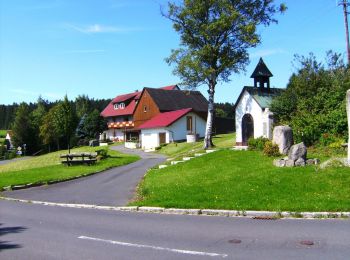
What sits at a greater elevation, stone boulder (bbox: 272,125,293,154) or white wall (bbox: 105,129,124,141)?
white wall (bbox: 105,129,124,141)

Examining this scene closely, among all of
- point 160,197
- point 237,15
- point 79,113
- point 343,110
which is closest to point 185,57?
point 237,15

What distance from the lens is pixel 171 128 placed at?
5312 centimetres

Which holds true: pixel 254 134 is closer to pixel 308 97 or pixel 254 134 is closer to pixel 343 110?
pixel 308 97

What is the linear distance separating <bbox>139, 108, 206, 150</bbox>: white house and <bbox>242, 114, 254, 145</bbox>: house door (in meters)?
18.4

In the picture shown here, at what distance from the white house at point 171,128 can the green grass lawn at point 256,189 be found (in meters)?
34.1

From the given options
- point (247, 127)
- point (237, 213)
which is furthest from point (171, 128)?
point (237, 213)

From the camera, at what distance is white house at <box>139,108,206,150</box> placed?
53.1 metres

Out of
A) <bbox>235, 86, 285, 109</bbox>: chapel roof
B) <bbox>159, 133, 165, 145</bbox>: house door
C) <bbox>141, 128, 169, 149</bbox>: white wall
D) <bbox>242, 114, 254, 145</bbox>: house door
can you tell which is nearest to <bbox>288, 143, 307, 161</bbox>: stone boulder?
<bbox>235, 86, 285, 109</bbox>: chapel roof

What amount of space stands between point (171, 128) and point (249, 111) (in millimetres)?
19834

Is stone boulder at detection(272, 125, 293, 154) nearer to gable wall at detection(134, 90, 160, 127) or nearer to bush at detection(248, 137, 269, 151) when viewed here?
bush at detection(248, 137, 269, 151)

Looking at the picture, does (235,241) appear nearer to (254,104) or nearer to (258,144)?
(258,144)

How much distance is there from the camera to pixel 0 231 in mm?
10578

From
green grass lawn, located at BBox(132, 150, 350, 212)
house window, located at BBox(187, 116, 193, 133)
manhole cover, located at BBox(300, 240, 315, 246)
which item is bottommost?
manhole cover, located at BBox(300, 240, 315, 246)

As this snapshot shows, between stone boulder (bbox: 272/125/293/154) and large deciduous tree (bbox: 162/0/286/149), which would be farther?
large deciduous tree (bbox: 162/0/286/149)
